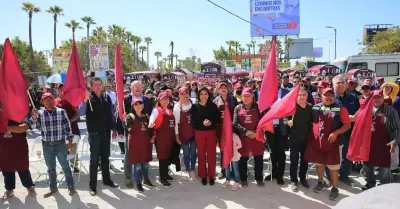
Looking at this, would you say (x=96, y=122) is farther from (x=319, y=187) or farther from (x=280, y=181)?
(x=319, y=187)

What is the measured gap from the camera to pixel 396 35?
32844 mm

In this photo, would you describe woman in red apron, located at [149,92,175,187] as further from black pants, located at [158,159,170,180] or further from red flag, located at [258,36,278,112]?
red flag, located at [258,36,278,112]

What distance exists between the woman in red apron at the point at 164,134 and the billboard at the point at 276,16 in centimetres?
2248

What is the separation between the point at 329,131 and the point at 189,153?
2.57 meters

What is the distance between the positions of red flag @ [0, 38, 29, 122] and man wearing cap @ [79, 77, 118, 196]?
93cm

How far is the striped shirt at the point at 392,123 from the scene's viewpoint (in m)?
4.70

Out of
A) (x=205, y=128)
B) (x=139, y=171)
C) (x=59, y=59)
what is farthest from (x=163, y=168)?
(x=59, y=59)

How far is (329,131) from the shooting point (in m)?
4.89

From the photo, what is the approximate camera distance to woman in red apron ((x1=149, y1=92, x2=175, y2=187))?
566cm

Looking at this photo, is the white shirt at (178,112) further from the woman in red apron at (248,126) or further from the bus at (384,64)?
the bus at (384,64)

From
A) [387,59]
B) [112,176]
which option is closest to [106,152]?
[112,176]

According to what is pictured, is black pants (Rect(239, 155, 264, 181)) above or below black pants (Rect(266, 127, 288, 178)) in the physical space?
below

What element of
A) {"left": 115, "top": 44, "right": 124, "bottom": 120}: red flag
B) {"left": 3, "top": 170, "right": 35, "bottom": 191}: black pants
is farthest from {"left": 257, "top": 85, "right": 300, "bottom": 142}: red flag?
{"left": 3, "top": 170, "right": 35, "bottom": 191}: black pants

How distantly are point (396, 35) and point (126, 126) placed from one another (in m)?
36.0
